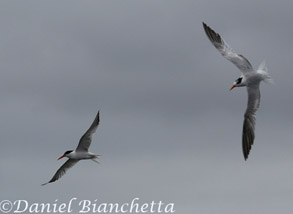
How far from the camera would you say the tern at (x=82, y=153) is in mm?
40438

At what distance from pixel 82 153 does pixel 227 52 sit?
388 inches

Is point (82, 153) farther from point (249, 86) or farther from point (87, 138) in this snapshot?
point (249, 86)

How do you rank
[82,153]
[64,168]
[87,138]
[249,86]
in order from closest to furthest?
[249,86] → [87,138] → [82,153] → [64,168]

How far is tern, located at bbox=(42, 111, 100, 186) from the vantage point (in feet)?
133

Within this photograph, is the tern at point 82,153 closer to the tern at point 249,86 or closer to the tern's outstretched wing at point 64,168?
the tern's outstretched wing at point 64,168

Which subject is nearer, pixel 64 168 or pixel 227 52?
pixel 227 52

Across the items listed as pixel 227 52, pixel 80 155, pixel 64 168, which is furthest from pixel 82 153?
pixel 227 52

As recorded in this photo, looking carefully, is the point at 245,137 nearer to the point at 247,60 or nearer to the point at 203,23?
→ the point at 247,60

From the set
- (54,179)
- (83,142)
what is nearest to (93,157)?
(83,142)

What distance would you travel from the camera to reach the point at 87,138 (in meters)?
40.8

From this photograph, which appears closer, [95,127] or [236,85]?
[236,85]

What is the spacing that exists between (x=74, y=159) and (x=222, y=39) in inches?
443

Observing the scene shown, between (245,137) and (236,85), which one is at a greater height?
(236,85)

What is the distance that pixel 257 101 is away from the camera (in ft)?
116
